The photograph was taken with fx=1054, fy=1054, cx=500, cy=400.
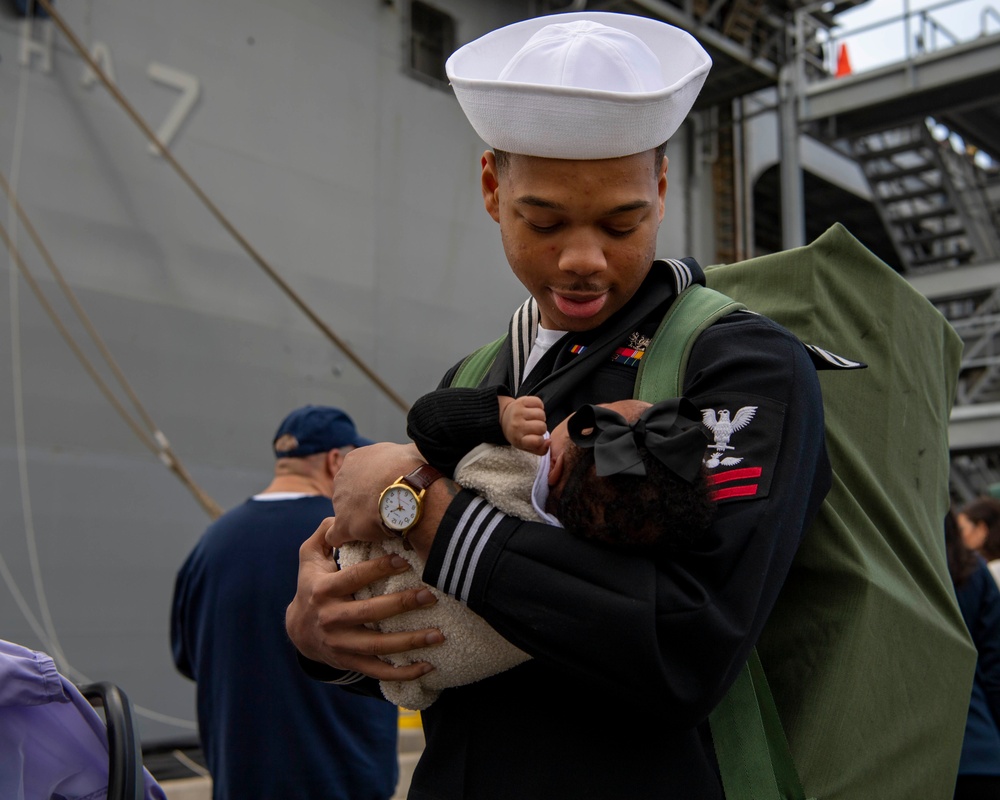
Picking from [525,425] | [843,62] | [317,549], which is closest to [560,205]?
[525,425]

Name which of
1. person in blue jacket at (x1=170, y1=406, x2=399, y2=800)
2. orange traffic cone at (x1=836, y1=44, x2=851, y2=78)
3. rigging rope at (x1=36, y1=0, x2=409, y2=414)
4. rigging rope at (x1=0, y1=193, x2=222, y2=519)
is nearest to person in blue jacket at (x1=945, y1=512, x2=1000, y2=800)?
person in blue jacket at (x1=170, y1=406, x2=399, y2=800)

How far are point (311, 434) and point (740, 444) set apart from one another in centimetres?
254

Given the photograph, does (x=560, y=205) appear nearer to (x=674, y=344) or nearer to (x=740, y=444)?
(x=674, y=344)

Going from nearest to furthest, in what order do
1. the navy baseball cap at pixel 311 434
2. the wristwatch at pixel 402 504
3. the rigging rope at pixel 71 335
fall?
1. the wristwatch at pixel 402 504
2. the navy baseball cap at pixel 311 434
3. the rigging rope at pixel 71 335

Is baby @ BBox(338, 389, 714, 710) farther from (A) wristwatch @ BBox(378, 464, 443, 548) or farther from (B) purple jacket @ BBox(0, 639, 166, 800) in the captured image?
(B) purple jacket @ BBox(0, 639, 166, 800)

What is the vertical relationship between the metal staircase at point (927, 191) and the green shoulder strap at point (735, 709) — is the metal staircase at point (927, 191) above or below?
above

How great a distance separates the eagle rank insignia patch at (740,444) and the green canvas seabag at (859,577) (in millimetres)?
91

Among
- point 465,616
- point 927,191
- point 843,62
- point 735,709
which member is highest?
point 843,62

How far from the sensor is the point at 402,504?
1.16 meters

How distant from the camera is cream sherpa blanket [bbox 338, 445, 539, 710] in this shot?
1.15m

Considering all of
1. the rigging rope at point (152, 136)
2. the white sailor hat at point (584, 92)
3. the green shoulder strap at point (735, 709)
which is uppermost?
the rigging rope at point (152, 136)

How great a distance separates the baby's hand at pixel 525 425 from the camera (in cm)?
112

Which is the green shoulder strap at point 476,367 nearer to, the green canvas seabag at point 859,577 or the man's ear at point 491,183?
the man's ear at point 491,183

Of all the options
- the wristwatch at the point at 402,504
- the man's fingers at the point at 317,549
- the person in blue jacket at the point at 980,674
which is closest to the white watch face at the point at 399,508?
the wristwatch at the point at 402,504
